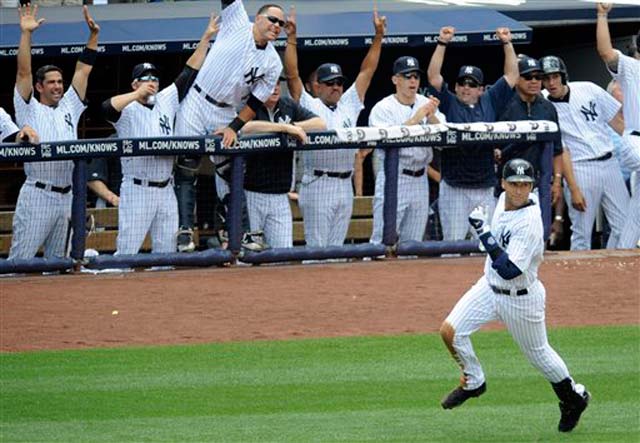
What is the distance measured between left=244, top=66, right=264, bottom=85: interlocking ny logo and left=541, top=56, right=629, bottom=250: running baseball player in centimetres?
263

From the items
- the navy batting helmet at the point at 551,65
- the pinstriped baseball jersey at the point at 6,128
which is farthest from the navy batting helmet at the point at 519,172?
the pinstriped baseball jersey at the point at 6,128

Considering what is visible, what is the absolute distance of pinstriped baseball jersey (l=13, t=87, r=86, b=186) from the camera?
1119 centimetres

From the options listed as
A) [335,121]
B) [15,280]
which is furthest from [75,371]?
[335,121]

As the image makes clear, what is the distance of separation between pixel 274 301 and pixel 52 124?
2227 mm

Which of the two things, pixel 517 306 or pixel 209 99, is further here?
pixel 209 99

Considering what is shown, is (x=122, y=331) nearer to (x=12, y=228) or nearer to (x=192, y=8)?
(x=12, y=228)

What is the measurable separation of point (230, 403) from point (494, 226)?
182cm

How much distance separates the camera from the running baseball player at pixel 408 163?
1197cm

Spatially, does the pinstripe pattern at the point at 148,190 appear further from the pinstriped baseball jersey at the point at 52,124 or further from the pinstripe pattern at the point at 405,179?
the pinstripe pattern at the point at 405,179

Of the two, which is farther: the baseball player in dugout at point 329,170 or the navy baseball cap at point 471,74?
the navy baseball cap at point 471,74

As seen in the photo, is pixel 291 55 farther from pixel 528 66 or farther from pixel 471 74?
pixel 528 66

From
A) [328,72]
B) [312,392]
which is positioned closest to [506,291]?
[312,392]

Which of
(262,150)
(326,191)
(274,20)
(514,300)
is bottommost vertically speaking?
(514,300)

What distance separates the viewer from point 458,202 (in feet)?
39.7
